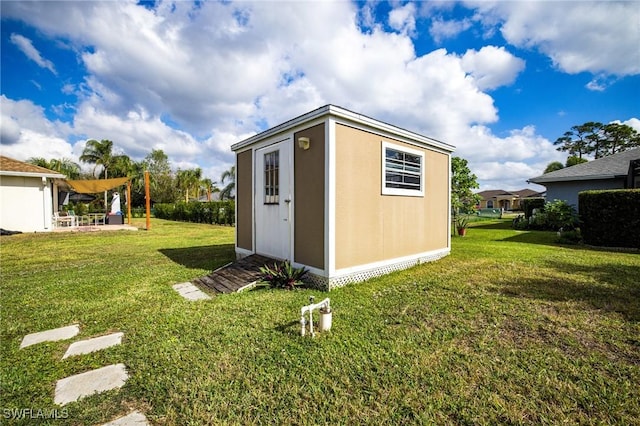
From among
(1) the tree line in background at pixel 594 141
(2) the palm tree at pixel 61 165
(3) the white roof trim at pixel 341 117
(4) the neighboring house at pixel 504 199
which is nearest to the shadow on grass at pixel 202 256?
(3) the white roof trim at pixel 341 117

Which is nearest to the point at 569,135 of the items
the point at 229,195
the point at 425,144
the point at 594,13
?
the point at 594,13

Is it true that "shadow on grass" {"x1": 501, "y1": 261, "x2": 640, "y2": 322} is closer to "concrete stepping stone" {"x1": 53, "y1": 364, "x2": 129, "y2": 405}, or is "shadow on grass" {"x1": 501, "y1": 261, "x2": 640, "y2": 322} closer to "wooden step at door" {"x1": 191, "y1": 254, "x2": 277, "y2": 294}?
"wooden step at door" {"x1": 191, "y1": 254, "x2": 277, "y2": 294}

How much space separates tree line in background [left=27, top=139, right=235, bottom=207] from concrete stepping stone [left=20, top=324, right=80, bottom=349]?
28360 mm

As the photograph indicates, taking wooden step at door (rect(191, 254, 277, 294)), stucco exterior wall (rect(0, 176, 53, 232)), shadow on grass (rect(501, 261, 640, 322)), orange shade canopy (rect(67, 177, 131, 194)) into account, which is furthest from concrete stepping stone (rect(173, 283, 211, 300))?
stucco exterior wall (rect(0, 176, 53, 232))

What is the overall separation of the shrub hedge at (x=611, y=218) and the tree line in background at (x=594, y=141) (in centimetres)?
2981

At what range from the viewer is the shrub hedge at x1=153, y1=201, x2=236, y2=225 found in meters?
18.5

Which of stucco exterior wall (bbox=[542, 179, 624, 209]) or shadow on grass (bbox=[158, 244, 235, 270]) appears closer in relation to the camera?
shadow on grass (bbox=[158, 244, 235, 270])

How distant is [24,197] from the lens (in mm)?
13531

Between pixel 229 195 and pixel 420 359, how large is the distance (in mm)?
33419

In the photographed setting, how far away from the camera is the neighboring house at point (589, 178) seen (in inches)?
512

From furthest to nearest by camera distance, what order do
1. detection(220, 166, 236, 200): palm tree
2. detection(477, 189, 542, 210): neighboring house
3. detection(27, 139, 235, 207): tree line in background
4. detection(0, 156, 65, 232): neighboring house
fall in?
detection(477, 189, 542, 210): neighboring house
detection(220, 166, 236, 200): palm tree
detection(27, 139, 235, 207): tree line in background
detection(0, 156, 65, 232): neighboring house

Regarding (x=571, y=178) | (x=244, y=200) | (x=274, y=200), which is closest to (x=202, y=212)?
(x=244, y=200)

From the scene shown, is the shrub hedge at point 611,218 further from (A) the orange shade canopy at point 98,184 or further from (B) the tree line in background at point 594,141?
(B) the tree line in background at point 594,141

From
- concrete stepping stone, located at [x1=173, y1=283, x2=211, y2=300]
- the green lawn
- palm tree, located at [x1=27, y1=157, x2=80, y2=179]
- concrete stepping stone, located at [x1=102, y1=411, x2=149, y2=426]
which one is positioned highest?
palm tree, located at [x1=27, y1=157, x2=80, y2=179]
